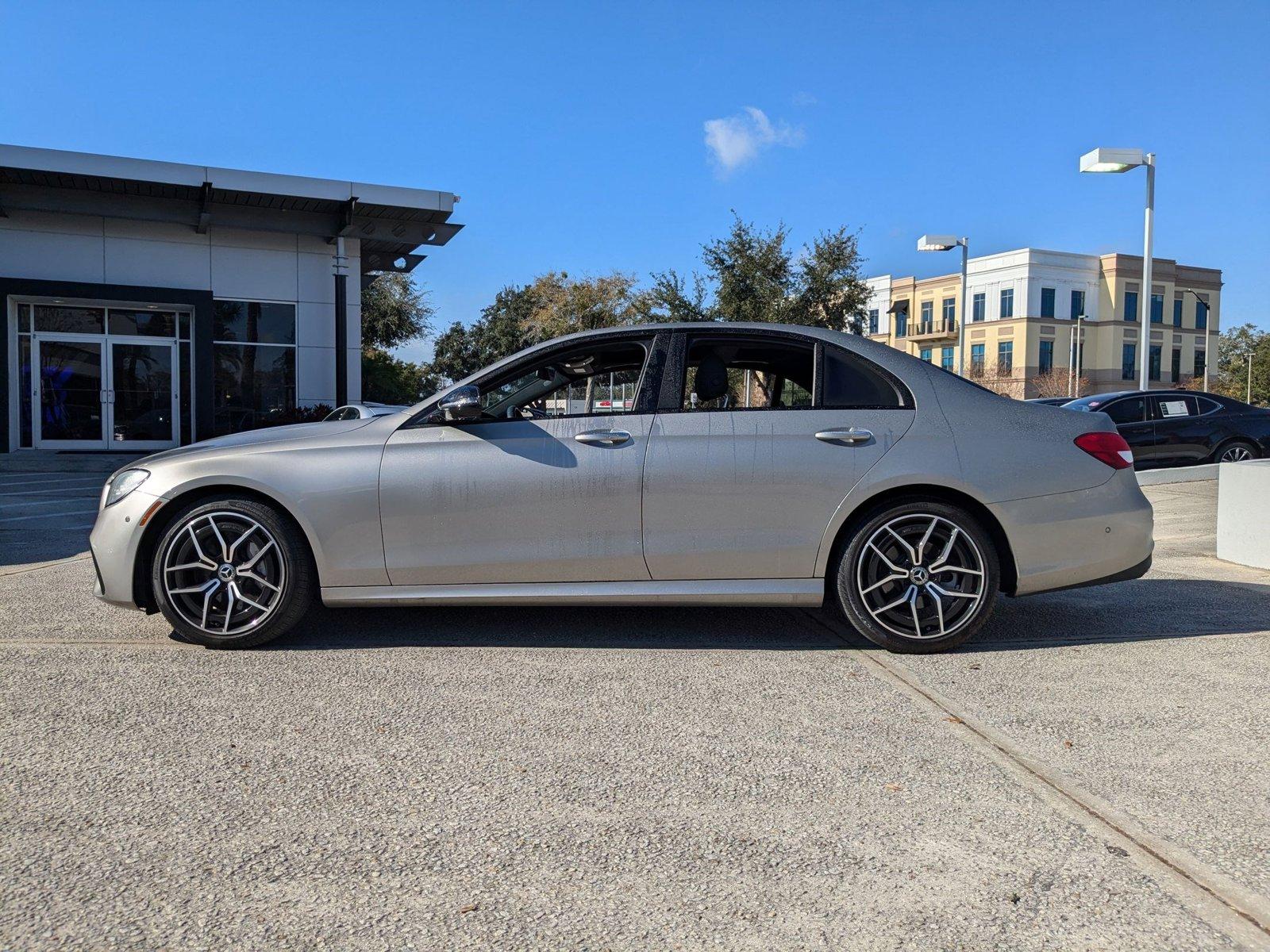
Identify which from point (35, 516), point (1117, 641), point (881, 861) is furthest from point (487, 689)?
point (35, 516)

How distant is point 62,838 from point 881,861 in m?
2.25

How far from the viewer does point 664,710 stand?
12.5 ft

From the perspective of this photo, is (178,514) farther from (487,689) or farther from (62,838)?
(62,838)

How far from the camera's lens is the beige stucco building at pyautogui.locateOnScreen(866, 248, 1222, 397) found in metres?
64.4

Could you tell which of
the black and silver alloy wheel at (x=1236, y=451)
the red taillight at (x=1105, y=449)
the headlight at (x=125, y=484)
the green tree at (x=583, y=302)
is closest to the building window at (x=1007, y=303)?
the green tree at (x=583, y=302)

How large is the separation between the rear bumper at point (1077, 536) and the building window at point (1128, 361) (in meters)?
70.3

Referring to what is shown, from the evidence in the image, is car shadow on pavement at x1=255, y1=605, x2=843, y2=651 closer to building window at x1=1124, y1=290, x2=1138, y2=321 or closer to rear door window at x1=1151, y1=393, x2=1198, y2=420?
rear door window at x1=1151, y1=393, x2=1198, y2=420

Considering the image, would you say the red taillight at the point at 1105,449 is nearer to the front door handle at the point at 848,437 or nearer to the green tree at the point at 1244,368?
the front door handle at the point at 848,437

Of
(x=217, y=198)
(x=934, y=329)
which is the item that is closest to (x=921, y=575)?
(x=217, y=198)

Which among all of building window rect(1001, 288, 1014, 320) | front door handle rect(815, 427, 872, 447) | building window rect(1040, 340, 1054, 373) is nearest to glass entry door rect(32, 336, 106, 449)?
front door handle rect(815, 427, 872, 447)

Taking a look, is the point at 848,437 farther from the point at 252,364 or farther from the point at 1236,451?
the point at 252,364

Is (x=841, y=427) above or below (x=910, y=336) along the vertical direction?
below

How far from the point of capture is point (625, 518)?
466 cm

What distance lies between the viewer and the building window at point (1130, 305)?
6675 centimetres
